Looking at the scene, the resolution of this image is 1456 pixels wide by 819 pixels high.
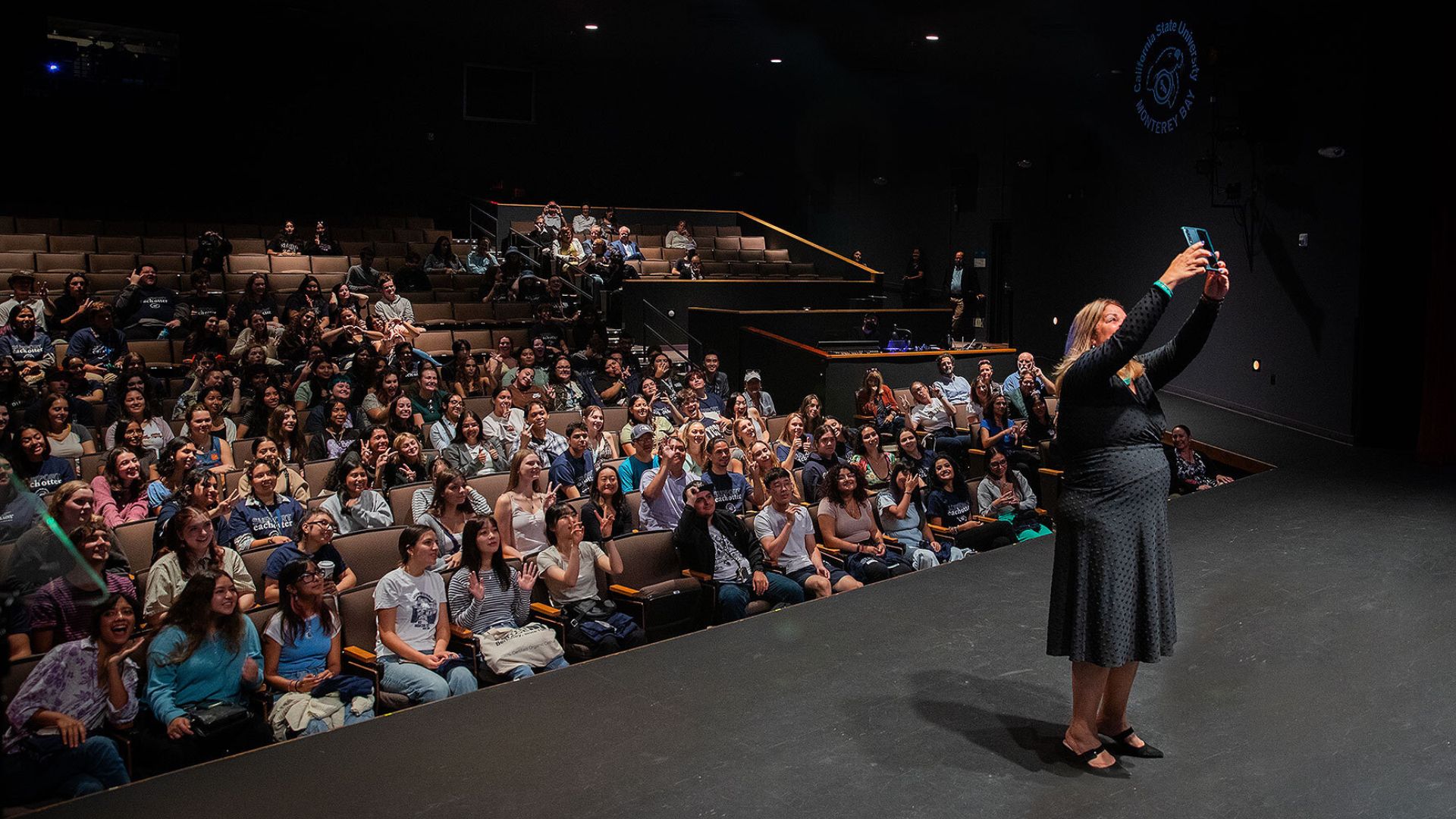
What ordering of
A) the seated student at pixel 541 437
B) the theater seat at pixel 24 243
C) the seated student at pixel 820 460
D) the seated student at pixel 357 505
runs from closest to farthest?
1. the seated student at pixel 357 505
2. the seated student at pixel 820 460
3. the seated student at pixel 541 437
4. the theater seat at pixel 24 243

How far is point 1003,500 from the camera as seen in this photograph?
20.3 feet

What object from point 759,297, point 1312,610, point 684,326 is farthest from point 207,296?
point 1312,610

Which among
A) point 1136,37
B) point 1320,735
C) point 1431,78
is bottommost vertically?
point 1320,735

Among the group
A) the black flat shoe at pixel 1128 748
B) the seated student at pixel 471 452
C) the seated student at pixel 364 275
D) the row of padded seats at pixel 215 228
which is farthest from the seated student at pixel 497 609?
the row of padded seats at pixel 215 228

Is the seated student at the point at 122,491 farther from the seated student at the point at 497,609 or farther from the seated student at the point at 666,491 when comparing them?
the seated student at the point at 666,491

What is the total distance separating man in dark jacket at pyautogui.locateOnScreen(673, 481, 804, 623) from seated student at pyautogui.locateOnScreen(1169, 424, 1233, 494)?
3032 mm

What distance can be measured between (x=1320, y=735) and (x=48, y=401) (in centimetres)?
580

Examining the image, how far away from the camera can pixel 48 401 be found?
229 inches

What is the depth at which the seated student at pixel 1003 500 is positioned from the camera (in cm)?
618

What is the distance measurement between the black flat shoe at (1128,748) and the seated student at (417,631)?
202 centimetres

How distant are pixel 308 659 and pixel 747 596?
69.7 inches

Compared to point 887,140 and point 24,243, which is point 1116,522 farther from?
point 887,140

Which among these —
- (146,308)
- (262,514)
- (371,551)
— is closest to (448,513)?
(371,551)

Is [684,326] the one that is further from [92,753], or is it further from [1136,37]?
[92,753]
